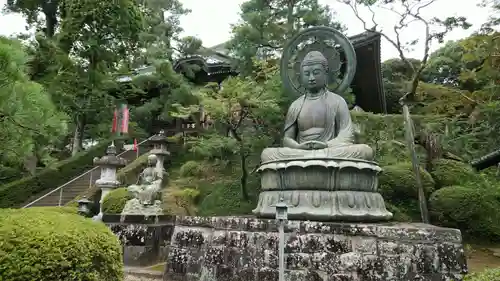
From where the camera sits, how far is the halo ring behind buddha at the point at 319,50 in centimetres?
714

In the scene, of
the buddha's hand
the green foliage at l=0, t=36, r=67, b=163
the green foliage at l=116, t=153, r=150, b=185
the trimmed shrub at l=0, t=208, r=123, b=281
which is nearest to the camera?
the trimmed shrub at l=0, t=208, r=123, b=281

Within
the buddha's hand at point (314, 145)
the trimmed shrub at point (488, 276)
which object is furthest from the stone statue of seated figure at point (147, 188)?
the trimmed shrub at point (488, 276)

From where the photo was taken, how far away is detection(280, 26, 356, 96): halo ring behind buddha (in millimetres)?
7137

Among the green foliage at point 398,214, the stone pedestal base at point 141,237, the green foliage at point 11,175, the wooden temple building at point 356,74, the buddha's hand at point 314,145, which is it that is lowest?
the stone pedestal base at point 141,237

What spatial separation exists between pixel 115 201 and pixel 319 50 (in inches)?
265

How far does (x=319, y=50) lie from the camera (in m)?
7.41

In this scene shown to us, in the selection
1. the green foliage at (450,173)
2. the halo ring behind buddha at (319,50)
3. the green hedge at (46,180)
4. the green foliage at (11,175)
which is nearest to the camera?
the halo ring behind buddha at (319,50)

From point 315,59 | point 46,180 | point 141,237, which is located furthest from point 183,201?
point 46,180

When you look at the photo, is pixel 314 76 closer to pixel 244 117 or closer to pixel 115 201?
pixel 244 117

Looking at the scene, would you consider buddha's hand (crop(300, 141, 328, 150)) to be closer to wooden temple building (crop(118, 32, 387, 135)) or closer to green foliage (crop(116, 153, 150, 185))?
wooden temple building (crop(118, 32, 387, 135))

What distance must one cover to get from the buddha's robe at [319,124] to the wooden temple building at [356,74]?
19.1 ft

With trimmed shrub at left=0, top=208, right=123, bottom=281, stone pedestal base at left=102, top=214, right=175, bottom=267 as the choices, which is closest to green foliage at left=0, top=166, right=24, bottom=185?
stone pedestal base at left=102, top=214, right=175, bottom=267

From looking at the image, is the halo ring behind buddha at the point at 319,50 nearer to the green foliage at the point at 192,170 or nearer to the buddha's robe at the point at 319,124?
the buddha's robe at the point at 319,124

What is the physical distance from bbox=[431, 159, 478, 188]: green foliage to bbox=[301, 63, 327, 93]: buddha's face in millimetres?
5908
